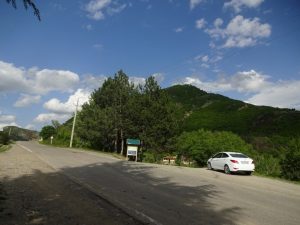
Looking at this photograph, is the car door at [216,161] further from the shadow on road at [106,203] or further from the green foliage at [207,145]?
the shadow on road at [106,203]

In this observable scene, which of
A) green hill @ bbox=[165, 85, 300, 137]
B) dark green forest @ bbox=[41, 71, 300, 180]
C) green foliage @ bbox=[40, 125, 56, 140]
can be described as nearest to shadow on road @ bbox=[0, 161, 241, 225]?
dark green forest @ bbox=[41, 71, 300, 180]

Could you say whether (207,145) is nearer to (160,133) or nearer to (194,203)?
(160,133)

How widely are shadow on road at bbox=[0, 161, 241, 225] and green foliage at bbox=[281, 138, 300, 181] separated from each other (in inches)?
392

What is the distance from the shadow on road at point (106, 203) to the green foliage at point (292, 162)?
392 inches

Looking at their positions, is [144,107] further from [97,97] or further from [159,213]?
[159,213]

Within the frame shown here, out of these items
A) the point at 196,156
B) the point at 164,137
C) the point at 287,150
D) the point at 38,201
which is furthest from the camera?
the point at 164,137

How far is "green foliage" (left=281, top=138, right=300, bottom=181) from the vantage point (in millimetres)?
22750

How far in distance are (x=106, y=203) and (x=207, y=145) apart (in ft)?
75.0

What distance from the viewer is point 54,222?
7.97m

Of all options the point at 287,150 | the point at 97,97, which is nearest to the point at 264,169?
the point at 287,150

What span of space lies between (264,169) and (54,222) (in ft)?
71.9

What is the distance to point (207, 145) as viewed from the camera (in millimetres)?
32344

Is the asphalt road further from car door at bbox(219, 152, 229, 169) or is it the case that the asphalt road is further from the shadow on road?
car door at bbox(219, 152, 229, 169)

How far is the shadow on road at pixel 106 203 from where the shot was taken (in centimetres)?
848
